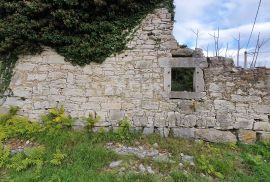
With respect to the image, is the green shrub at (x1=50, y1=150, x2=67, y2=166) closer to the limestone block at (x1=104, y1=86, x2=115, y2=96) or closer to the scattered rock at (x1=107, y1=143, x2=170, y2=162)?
the scattered rock at (x1=107, y1=143, x2=170, y2=162)

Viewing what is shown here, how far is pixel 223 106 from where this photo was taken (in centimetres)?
673

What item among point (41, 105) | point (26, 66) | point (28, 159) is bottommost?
point (28, 159)

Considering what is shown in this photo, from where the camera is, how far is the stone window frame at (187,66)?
6.77 meters

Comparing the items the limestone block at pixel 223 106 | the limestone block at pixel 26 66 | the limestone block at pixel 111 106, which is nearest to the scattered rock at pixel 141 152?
the limestone block at pixel 111 106

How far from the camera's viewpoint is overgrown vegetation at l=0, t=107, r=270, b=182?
17.1ft

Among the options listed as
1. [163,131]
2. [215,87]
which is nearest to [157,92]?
[163,131]

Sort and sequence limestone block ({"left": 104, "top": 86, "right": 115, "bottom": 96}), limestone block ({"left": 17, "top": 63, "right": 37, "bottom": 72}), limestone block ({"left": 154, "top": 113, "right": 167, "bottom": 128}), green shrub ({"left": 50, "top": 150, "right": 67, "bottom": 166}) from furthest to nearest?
limestone block ({"left": 17, "top": 63, "right": 37, "bottom": 72}) < limestone block ({"left": 104, "top": 86, "right": 115, "bottom": 96}) < limestone block ({"left": 154, "top": 113, "right": 167, "bottom": 128}) < green shrub ({"left": 50, "top": 150, "right": 67, "bottom": 166})

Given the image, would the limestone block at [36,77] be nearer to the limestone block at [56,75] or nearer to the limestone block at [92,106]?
the limestone block at [56,75]

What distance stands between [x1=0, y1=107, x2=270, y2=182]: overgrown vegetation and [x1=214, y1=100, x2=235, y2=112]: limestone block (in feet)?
2.70

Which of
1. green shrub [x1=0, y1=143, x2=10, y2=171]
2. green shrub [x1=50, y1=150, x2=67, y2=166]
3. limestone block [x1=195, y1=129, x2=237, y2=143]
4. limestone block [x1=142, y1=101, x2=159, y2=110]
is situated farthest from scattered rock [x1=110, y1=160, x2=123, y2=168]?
limestone block [x1=195, y1=129, x2=237, y2=143]

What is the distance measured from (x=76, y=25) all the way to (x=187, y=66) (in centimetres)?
277

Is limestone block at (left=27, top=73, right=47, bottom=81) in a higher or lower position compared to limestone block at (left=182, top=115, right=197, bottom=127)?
higher

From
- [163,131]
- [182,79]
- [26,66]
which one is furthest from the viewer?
[182,79]

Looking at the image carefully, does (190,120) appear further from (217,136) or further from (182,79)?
(182,79)
